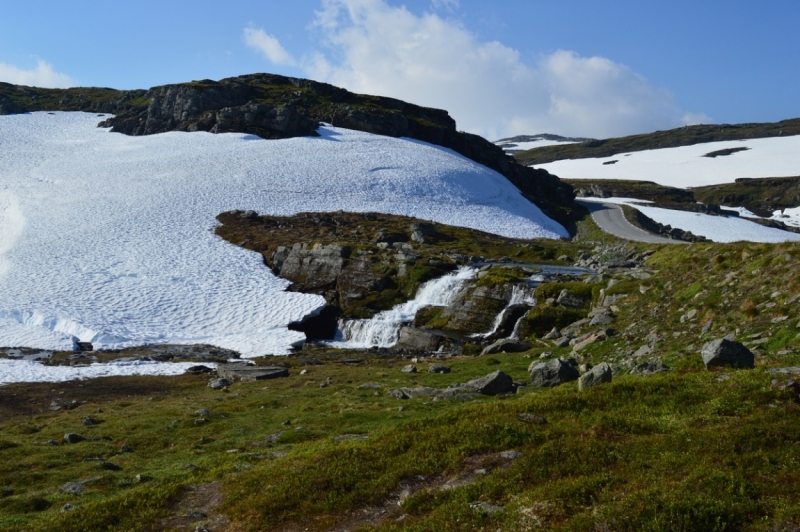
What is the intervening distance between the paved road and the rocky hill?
15.2 ft

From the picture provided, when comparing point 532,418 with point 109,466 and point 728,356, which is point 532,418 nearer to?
point 728,356

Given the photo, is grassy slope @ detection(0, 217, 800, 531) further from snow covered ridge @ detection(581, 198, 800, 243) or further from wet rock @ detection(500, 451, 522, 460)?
snow covered ridge @ detection(581, 198, 800, 243)

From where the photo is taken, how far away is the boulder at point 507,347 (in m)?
35.0

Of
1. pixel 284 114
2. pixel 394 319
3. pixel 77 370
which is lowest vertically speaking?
pixel 77 370

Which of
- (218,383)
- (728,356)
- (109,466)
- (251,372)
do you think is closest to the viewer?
(728,356)

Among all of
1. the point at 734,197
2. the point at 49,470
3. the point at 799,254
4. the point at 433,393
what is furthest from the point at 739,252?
the point at 734,197

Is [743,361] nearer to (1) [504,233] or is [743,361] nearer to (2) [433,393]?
(2) [433,393]

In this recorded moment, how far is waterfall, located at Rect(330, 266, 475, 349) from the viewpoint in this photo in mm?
45875

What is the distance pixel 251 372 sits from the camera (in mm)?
34031

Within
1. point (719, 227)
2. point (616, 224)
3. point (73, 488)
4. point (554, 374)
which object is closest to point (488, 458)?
point (554, 374)

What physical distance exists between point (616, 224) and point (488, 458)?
310 ft

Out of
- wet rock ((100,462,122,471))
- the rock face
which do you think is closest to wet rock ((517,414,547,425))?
the rock face

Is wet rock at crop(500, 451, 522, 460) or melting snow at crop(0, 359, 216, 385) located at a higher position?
wet rock at crop(500, 451, 522, 460)

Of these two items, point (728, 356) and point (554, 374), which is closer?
point (728, 356)
